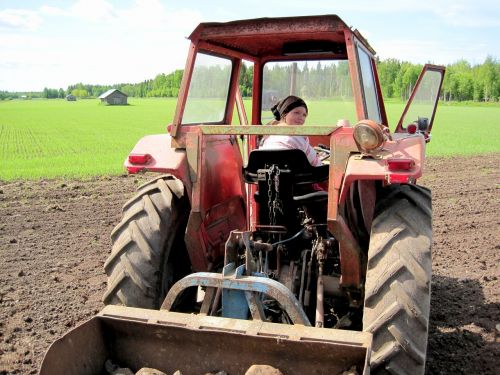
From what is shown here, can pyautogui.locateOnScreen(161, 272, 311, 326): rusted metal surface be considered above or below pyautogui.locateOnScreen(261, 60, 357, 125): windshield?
below

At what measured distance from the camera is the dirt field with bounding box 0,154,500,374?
161 inches

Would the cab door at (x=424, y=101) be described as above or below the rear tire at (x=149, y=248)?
above

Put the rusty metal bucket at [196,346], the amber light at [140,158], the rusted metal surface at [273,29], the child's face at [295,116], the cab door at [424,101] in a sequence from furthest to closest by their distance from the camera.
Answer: the cab door at [424,101]
the child's face at [295,116]
the amber light at [140,158]
the rusted metal surface at [273,29]
the rusty metal bucket at [196,346]

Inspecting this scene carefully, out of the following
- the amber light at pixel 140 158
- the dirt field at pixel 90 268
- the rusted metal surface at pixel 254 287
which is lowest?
the dirt field at pixel 90 268

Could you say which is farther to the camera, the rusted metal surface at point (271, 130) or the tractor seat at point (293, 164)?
the tractor seat at point (293, 164)

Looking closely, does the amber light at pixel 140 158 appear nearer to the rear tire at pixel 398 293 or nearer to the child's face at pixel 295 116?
the child's face at pixel 295 116

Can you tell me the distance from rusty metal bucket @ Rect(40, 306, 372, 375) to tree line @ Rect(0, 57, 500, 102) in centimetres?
181

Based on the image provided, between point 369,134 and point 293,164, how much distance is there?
0.56 m

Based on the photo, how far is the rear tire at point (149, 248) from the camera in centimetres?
326

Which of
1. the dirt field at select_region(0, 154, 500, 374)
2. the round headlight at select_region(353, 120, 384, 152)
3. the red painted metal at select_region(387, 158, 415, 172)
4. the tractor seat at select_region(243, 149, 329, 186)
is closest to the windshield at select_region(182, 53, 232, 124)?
the tractor seat at select_region(243, 149, 329, 186)

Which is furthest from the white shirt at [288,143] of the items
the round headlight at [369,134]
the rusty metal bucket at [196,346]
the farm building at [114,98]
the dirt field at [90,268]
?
the farm building at [114,98]

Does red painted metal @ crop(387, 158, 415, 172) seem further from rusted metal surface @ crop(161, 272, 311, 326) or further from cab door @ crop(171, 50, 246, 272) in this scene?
cab door @ crop(171, 50, 246, 272)

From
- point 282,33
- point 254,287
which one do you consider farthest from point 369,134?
point 254,287

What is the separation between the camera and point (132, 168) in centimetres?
351
